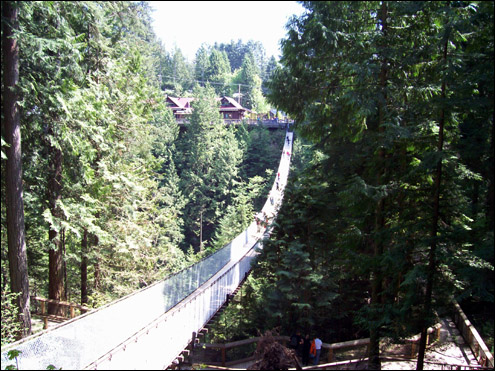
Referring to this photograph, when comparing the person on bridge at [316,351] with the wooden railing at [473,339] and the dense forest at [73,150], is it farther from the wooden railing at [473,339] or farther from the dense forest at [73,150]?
the dense forest at [73,150]

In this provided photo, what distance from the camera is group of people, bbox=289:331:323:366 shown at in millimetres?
8047

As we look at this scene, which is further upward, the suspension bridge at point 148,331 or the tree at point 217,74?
the tree at point 217,74

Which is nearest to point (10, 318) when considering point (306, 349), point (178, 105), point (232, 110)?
point (306, 349)

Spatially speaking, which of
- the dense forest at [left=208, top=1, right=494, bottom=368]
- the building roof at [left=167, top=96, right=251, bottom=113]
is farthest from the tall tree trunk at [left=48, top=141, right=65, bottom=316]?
→ the building roof at [left=167, top=96, right=251, bottom=113]

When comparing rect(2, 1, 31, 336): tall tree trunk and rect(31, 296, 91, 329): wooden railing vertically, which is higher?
rect(2, 1, 31, 336): tall tree trunk

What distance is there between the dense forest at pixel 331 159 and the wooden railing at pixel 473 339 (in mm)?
1133

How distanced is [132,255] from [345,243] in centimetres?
749

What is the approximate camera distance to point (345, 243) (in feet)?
22.6

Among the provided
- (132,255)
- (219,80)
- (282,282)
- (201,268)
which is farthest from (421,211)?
(219,80)

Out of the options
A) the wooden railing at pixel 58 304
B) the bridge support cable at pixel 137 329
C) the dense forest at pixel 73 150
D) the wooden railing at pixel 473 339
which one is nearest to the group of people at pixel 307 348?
the bridge support cable at pixel 137 329

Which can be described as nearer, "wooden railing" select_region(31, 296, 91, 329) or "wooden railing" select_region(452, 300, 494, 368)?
"wooden railing" select_region(452, 300, 494, 368)

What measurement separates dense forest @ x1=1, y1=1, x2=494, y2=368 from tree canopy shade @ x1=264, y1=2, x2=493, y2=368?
0.03m

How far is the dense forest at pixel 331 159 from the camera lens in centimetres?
530

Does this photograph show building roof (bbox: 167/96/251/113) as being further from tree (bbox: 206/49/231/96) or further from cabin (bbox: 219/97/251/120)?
tree (bbox: 206/49/231/96)
